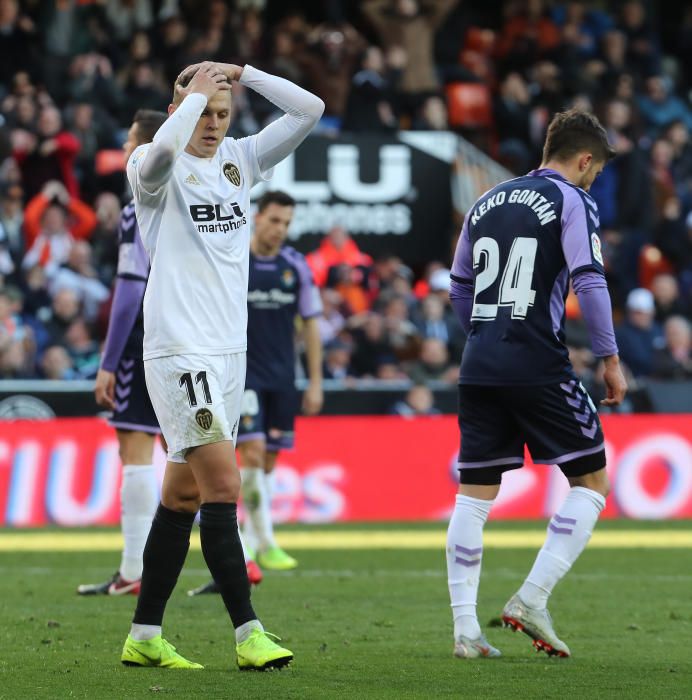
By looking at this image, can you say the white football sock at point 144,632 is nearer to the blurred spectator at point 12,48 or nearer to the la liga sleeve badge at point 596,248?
the la liga sleeve badge at point 596,248

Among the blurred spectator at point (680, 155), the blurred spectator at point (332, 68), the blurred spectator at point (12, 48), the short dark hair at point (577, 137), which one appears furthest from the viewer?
the blurred spectator at point (680, 155)

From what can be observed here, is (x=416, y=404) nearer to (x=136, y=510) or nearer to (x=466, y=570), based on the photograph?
(x=136, y=510)

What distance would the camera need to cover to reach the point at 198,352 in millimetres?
6137

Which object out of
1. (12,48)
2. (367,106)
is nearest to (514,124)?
(367,106)

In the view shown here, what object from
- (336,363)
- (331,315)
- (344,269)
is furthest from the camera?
(344,269)

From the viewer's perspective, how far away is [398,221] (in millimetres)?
20375

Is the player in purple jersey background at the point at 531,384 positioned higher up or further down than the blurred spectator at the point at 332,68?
further down

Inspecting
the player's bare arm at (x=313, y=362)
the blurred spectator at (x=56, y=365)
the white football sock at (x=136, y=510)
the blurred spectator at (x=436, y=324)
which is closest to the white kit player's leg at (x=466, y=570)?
the white football sock at (x=136, y=510)

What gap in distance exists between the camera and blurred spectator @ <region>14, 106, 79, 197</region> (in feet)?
60.7

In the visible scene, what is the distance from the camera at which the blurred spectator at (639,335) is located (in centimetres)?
1808

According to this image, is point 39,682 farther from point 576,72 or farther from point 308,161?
point 576,72

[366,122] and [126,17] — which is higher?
[126,17]

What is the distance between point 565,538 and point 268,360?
4407 millimetres

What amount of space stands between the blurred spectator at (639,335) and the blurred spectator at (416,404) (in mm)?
2799
